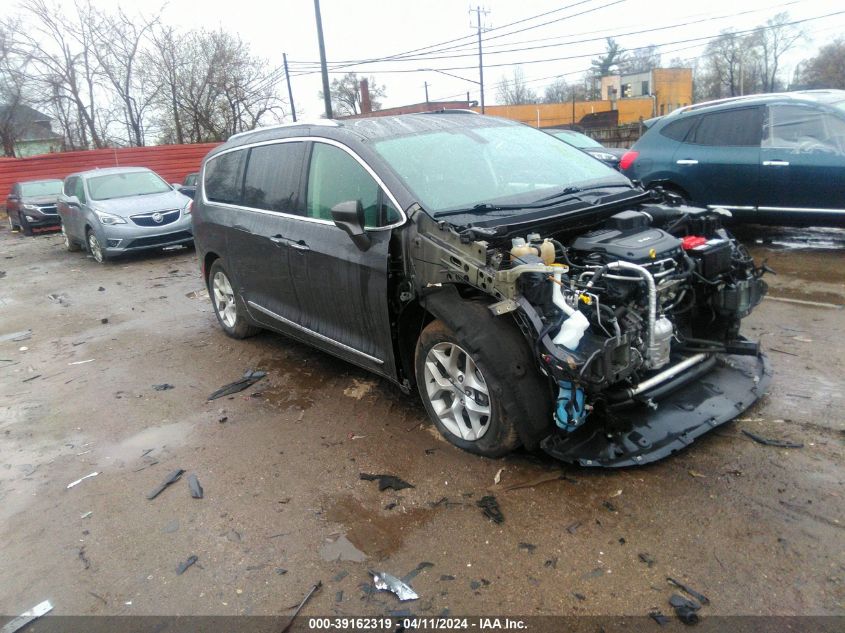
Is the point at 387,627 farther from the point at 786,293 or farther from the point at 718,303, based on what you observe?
the point at 786,293

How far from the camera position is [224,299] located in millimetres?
6250

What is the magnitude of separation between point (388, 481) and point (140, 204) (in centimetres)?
1029

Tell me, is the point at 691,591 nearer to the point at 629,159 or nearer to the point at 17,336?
the point at 629,159

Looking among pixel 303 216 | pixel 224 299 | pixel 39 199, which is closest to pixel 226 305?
pixel 224 299

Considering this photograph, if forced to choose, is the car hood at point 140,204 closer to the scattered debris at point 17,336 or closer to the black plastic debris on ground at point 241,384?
the scattered debris at point 17,336

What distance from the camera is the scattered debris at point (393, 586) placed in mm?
2689

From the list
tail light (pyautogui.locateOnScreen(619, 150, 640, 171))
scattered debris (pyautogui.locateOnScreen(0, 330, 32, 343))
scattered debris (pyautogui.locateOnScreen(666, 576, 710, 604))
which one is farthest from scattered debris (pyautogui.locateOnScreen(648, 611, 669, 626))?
tail light (pyautogui.locateOnScreen(619, 150, 640, 171))

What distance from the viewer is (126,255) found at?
1244cm

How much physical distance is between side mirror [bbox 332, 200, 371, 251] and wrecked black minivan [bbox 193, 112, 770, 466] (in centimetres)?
1

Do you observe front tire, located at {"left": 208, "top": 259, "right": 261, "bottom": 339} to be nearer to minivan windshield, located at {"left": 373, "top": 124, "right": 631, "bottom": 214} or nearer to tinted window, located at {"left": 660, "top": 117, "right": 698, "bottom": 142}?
minivan windshield, located at {"left": 373, "top": 124, "right": 631, "bottom": 214}

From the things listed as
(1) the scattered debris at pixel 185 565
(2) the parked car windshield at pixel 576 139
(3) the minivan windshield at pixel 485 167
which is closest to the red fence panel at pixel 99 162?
(2) the parked car windshield at pixel 576 139

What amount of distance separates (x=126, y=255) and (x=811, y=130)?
1164 cm

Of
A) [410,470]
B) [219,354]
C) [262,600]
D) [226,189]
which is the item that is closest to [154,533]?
[262,600]

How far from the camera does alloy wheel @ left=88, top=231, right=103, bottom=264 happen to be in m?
11.8
